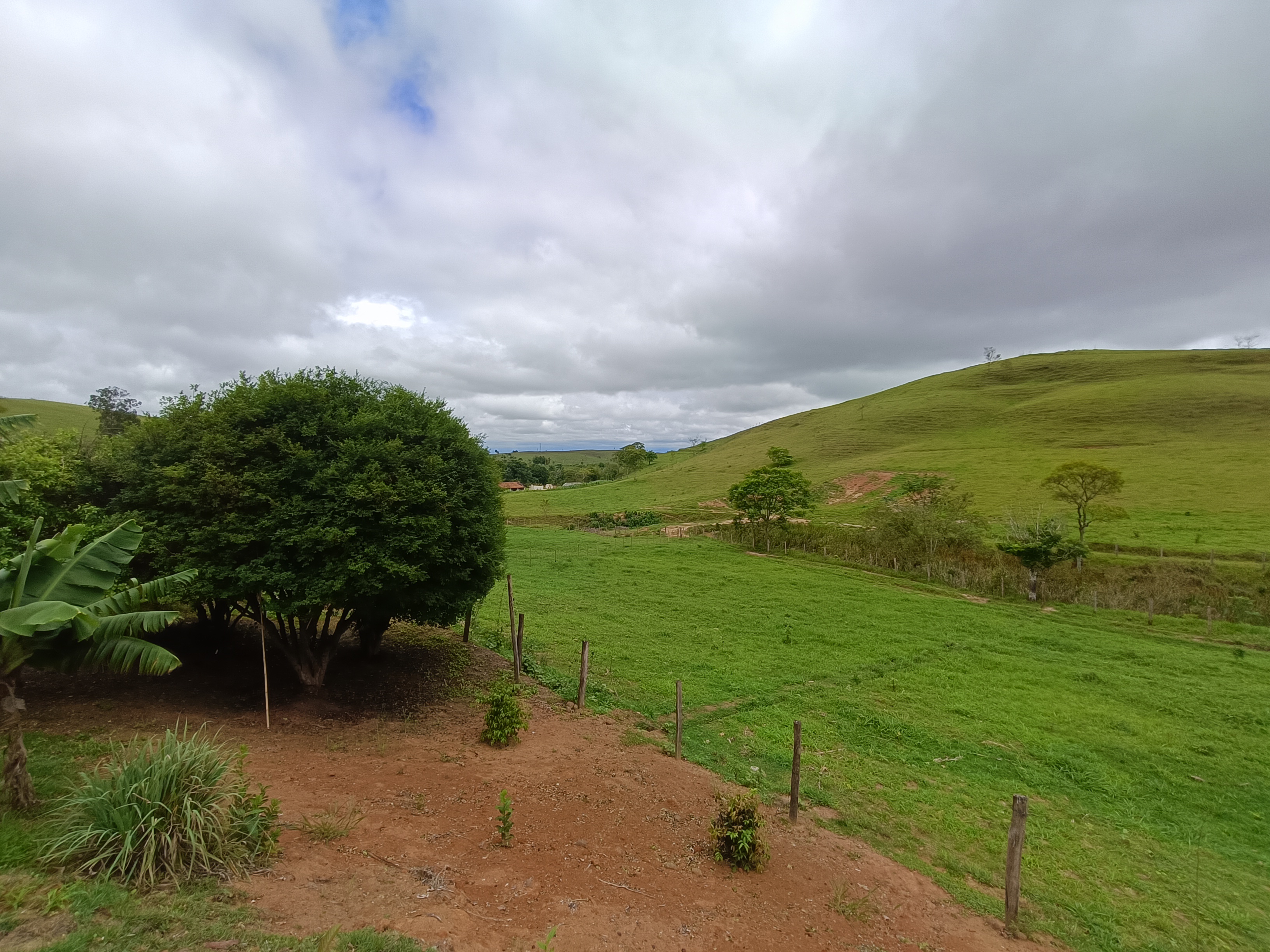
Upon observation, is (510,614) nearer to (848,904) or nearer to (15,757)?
(15,757)

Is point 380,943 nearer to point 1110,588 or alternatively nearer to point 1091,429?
point 1110,588

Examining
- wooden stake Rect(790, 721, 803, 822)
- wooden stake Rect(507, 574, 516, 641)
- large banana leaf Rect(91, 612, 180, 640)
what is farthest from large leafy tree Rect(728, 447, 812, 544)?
large banana leaf Rect(91, 612, 180, 640)

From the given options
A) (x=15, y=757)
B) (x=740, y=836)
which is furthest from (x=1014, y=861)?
(x=15, y=757)

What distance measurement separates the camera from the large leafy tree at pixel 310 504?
10555 mm

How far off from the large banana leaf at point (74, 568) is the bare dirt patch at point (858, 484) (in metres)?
57.4

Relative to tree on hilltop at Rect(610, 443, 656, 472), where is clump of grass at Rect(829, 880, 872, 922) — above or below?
below

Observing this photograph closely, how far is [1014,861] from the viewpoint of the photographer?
23.5ft

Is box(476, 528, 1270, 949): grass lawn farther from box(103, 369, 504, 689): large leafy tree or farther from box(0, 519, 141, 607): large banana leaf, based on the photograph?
box(0, 519, 141, 607): large banana leaf

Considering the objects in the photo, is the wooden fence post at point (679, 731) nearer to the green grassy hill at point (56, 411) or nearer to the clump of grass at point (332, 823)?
the clump of grass at point (332, 823)

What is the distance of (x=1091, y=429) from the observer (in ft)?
239

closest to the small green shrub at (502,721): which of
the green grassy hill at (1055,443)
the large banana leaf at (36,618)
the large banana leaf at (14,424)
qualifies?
the large banana leaf at (36,618)

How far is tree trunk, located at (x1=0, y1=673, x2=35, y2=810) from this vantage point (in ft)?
20.6

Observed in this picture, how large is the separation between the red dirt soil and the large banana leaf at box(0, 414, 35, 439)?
16.0 ft

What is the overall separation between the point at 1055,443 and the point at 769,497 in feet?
168
